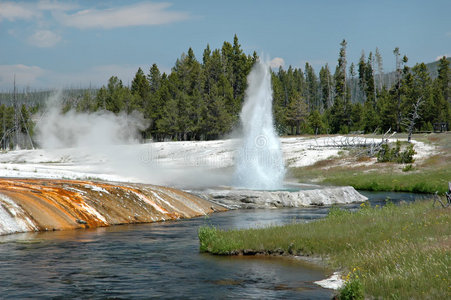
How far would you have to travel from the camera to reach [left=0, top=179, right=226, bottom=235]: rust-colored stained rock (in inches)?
872

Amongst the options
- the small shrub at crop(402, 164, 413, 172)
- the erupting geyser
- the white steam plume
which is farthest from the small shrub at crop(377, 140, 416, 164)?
the white steam plume

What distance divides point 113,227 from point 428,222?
45.1 ft

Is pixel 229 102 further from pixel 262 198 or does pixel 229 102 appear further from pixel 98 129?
pixel 262 198

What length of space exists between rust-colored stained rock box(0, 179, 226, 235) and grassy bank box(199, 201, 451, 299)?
8250 mm

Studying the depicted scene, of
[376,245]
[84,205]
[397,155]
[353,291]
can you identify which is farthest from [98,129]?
[353,291]

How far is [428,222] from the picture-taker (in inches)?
615

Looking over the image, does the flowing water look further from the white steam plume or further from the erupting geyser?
the white steam plume

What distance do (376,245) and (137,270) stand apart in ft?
21.8

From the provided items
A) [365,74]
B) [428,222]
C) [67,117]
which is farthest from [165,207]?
[365,74]

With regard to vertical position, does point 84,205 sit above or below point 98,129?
below

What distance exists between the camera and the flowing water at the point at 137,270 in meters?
12.0

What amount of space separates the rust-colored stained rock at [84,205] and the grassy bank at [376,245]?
8.25 metres

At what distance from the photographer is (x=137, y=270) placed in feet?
47.1

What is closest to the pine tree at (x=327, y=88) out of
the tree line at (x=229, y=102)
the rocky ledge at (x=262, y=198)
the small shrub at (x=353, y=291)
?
the tree line at (x=229, y=102)
